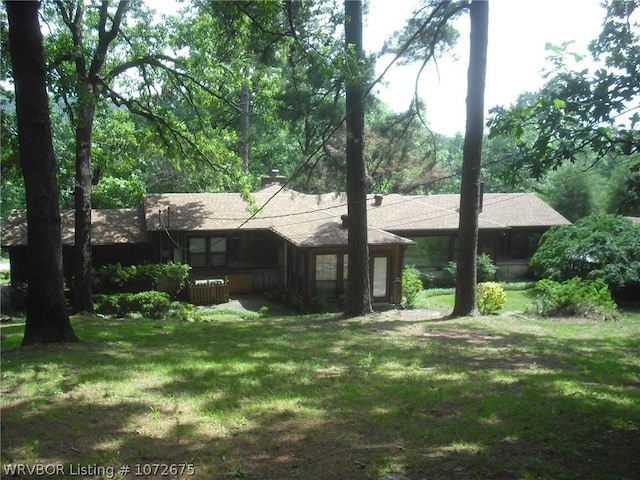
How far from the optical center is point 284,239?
23016mm

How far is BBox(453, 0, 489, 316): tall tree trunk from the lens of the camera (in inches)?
582

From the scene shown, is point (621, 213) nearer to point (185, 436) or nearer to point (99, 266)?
point (185, 436)

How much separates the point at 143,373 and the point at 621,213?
6705 mm

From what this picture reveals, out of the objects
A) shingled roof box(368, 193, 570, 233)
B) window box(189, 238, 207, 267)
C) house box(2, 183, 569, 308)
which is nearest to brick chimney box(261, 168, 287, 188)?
house box(2, 183, 569, 308)

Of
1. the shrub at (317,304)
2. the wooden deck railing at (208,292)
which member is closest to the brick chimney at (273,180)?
the wooden deck railing at (208,292)

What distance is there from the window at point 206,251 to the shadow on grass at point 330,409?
14546mm

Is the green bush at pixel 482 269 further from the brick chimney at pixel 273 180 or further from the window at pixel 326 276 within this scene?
the brick chimney at pixel 273 180

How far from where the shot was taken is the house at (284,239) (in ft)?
74.3

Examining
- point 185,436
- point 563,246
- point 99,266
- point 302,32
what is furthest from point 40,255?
point 563,246

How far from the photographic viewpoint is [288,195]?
→ 29.2 metres

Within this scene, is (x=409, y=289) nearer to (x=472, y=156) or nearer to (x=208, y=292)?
(x=208, y=292)

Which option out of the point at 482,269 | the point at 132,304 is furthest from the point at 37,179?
the point at 482,269

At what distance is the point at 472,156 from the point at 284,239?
10.1 m

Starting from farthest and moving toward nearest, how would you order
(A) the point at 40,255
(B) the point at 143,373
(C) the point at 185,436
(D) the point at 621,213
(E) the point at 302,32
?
(E) the point at 302,32
(A) the point at 40,255
(B) the point at 143,373
(D) the point at 621,213
(C) the point at 185,436
